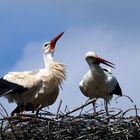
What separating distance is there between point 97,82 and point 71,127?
Result: 357cm

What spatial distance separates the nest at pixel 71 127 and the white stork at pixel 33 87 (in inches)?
109

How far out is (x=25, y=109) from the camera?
11.3 m

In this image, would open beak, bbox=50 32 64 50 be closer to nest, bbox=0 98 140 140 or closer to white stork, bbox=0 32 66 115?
white stork, bbox=0 32 66 115

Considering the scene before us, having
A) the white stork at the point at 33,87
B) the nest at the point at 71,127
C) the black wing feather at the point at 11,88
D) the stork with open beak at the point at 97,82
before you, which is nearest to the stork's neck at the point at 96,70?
the stork with open beak at the point at 97,82

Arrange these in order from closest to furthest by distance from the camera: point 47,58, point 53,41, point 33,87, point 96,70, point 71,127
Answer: point 71,127 → point 33,87 → point 96,70 → point 47,58 → point 53,41

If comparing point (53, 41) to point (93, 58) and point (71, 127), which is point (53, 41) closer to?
point (93, 58)

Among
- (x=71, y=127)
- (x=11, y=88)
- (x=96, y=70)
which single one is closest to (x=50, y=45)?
(x=96, y=70)

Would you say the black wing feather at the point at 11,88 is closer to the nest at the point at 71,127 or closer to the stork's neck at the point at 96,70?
the stork's neck at the point at 96,70

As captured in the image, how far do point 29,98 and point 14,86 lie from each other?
0.88 feet

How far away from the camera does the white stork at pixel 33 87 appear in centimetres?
1130

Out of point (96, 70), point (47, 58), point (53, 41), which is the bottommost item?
point (96, 70)

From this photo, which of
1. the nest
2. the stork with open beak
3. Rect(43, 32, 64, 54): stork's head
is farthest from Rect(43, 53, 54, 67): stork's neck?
the nest

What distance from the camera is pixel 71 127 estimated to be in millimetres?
8328

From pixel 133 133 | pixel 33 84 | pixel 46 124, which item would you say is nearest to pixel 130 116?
pixel 133 133
